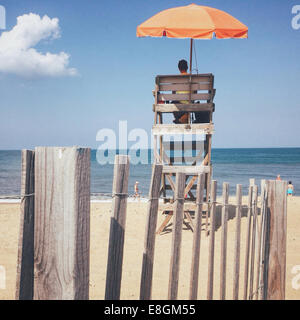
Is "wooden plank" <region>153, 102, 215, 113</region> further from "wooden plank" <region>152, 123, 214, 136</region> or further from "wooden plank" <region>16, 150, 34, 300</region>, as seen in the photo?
"wooden plank" <region>16, 150, 34, 300</region>

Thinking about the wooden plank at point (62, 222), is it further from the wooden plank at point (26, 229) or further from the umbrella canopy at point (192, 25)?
the umbrella canopy at point (192, 25)

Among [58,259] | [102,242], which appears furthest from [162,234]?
[58,259]

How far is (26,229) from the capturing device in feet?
4.89

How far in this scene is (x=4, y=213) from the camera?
9844 mm

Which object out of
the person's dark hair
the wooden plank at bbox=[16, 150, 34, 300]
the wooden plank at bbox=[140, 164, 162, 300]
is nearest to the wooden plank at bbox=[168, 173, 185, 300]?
the wooden plank at bbox=[140, 164, 162, 300]

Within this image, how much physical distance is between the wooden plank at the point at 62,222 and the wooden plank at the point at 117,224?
36 centimetres

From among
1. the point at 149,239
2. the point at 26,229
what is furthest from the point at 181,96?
the point at 26,229

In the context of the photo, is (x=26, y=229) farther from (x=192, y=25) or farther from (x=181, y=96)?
(x=192, y=25)

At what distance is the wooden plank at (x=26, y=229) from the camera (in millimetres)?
1458

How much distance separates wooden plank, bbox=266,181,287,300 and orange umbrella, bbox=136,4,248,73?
4524mm

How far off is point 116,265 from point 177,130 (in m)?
5.31

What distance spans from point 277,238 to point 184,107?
4655mm

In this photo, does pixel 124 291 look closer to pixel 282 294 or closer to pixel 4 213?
pixel 282 294

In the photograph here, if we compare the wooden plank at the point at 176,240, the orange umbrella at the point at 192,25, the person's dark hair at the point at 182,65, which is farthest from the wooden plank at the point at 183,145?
the wooden plank at the point at 176,240
